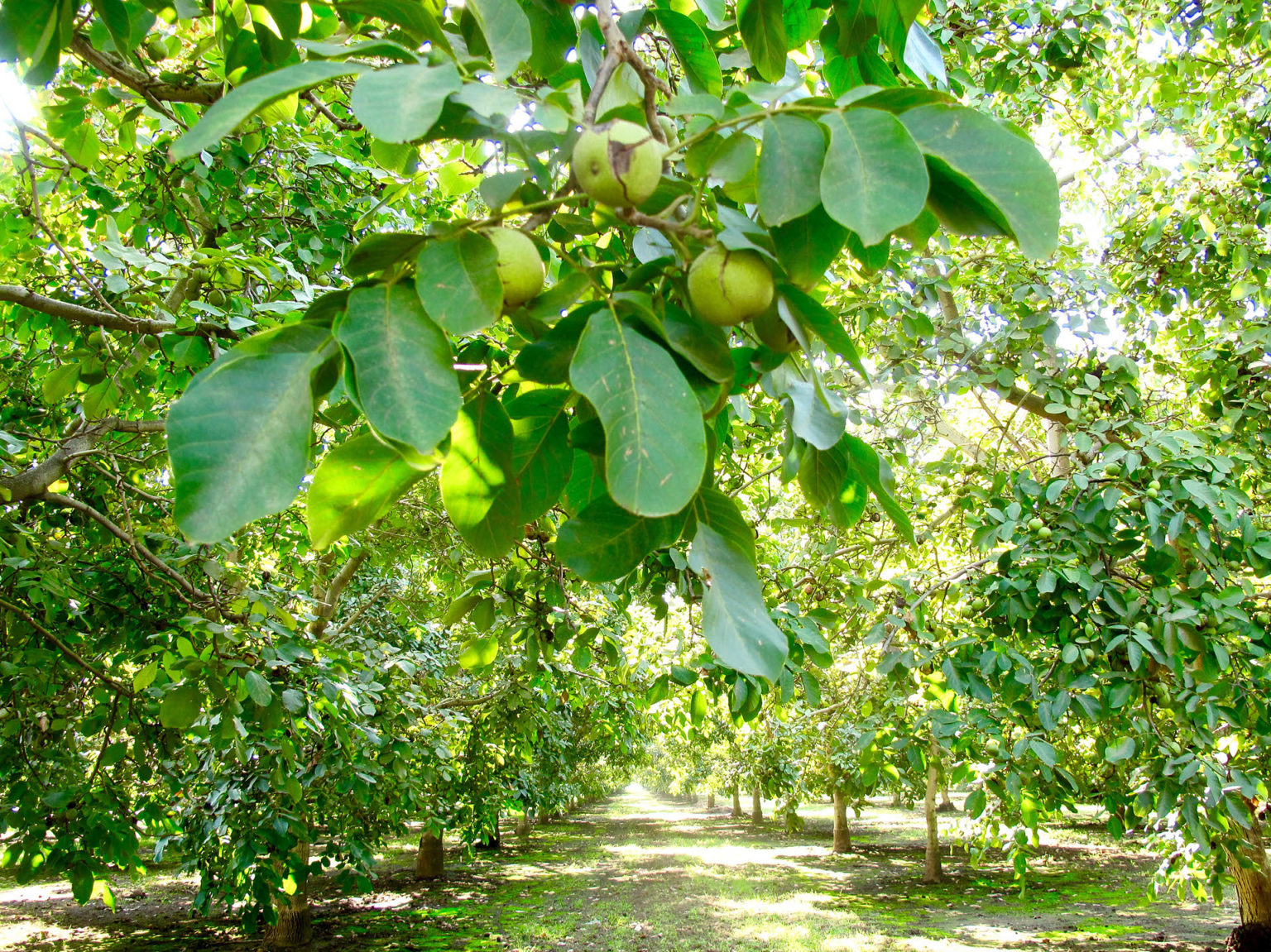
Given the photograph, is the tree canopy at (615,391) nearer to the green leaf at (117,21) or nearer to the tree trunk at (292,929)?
the green leaf at (117,21)

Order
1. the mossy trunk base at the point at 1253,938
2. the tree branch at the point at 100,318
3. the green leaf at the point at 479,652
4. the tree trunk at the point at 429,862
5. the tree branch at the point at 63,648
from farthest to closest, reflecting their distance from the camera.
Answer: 1. the tree trunk at the point at 429,862
2. the mossy trunk base at the point at 1253,938
3. the tree branch at the point at 63,648
4. the tree branch at the point at 100,318
5. the green leaf at the point at 479,652

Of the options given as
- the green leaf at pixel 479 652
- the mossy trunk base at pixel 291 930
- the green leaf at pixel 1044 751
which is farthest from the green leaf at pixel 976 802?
the mossy trunk base at pixel 291 930

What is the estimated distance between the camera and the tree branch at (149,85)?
253 cm

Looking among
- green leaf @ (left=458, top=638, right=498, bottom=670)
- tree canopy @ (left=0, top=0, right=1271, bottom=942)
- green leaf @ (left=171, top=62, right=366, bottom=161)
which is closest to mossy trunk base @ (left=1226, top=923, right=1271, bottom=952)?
tree canopy @ (left=0, top=0, right=1271, bottom=942)

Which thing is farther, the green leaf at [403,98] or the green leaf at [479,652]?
the green leaf at [479,652]

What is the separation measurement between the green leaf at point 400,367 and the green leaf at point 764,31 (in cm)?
76

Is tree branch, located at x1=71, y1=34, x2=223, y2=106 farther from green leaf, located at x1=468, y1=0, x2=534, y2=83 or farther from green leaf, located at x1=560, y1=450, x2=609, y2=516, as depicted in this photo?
green leaf, located at x1=560, y1=450, x2=609, y2=516

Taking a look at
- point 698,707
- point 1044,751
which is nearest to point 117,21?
point 698,707

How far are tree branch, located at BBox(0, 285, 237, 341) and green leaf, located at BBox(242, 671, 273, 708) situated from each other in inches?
47.3

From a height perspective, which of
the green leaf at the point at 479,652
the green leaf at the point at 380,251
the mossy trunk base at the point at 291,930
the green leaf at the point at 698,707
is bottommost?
the mossy trunk base at the point at 291,930

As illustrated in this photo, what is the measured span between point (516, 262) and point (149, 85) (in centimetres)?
272

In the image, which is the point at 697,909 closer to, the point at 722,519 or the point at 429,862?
the point at 429,862

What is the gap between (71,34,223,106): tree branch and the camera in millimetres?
2528

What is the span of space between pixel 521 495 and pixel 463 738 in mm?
8384
